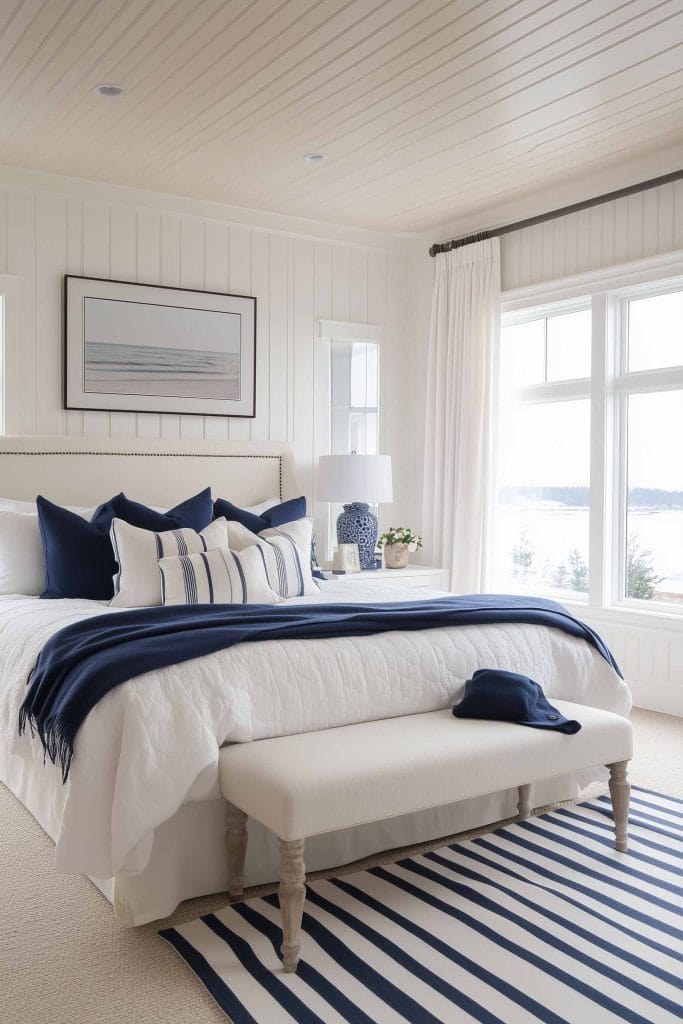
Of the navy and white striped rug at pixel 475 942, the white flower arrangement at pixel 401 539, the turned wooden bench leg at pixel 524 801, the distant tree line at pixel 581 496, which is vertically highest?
the distant tree line at pixel 581 496

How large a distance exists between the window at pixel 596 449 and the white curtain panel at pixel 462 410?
0.13 meters

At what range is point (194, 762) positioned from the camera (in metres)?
2.35

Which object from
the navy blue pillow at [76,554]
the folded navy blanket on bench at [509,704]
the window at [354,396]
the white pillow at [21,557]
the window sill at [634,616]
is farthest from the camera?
the window at [354,396]

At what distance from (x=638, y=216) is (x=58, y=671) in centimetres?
359

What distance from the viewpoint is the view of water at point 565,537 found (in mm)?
4574

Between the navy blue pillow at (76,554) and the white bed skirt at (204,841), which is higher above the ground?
the navy blue pillow at (76,554)

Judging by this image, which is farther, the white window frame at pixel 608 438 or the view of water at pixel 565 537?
the white window frame at pixel 608 438

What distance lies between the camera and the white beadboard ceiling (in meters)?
3.07

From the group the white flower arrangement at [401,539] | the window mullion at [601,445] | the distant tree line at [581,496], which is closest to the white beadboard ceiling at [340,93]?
the window mullion at [601,445]

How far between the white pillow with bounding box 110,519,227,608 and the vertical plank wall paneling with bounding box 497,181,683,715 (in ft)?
7.56

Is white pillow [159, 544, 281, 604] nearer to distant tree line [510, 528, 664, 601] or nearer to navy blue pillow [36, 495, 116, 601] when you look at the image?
navy blue pillow [36, 495, 116, 601]

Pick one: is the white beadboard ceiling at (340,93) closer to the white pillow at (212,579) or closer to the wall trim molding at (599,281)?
the wall trim molding at (599,281)

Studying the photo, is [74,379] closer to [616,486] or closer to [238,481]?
[238,481]

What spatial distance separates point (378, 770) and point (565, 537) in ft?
10.1
